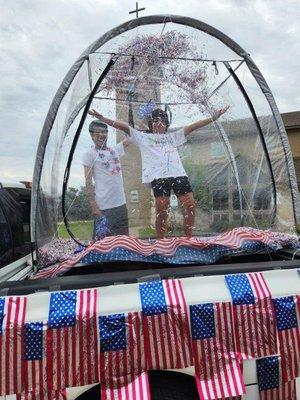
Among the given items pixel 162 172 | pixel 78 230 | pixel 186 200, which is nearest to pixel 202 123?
pixel 162 172

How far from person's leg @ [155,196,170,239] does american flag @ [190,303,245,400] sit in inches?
53.2

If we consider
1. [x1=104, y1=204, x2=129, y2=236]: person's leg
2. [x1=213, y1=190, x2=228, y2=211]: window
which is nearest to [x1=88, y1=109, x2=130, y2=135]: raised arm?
[x1=104, y1=204, x2=129, y2=236]: person's leg

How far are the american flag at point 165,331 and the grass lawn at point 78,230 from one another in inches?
54.4

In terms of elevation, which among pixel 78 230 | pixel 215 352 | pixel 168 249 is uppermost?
pixel 78 230

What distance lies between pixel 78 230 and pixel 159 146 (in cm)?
103

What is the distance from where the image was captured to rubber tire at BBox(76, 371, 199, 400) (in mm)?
2062

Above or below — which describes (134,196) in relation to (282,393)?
above

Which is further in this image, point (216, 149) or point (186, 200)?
point (216, 149)

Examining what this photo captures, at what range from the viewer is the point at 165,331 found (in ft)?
6.60

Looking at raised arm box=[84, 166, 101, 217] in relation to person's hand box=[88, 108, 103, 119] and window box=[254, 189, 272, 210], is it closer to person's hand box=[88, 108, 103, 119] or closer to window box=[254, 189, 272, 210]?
person's hand box=[88, 108, 103, 119]

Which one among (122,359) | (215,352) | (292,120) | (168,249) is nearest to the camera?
(122,359)

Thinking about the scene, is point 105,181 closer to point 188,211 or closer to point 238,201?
point 188,211

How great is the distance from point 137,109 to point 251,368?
7.66 feet

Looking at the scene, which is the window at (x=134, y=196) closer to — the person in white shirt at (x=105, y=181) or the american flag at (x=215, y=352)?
the person in white shirt at (x=105, y=181)
